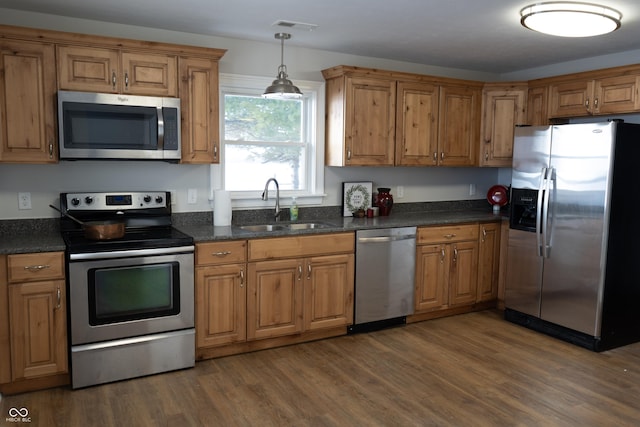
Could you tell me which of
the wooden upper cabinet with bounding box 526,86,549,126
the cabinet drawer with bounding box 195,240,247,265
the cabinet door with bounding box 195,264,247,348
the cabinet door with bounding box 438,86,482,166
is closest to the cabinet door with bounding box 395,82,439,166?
the cabinet door with bounding box 438,86,482,166

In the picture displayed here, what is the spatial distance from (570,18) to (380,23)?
3.90 ft

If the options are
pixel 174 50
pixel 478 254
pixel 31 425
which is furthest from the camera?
pixel 478 254

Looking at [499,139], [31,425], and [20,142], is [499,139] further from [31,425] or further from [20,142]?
[31,425]

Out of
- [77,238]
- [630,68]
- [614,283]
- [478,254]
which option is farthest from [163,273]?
[630,68]

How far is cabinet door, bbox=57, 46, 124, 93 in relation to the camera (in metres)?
3.27

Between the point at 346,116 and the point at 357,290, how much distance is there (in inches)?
55.8

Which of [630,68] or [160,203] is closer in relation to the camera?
[160,203]

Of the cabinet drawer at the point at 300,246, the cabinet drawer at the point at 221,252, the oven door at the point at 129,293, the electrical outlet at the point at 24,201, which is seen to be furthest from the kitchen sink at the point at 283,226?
the electrical outlet at the point at 24,201

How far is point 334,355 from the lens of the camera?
374 centimetres

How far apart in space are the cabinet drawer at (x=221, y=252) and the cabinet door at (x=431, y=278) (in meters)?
1.57

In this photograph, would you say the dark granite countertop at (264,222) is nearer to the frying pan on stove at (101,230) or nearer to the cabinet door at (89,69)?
the frying pan on stove at (101,230)

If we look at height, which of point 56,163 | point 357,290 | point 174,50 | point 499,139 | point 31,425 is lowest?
point 31,425

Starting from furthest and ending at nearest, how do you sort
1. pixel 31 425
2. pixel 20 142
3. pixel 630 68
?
pixel 630 68
pixel 20 142
pixel 31 425

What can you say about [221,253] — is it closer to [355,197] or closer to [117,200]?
[117,200]
